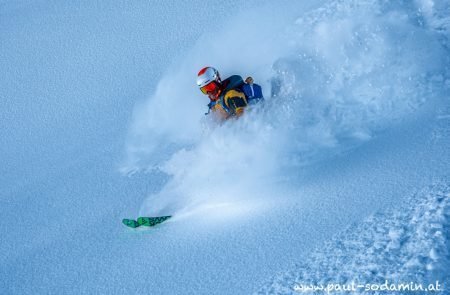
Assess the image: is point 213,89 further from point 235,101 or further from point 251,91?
point 251,91

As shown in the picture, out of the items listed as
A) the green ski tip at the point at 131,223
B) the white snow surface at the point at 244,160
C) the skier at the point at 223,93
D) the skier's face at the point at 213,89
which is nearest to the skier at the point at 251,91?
the skier at the point at 223,93

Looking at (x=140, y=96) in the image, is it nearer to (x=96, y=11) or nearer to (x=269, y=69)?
(x=269, y=69)

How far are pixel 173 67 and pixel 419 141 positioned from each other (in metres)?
5.67

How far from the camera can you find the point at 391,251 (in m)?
3.20

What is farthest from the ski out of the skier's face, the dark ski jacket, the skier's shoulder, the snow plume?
the skier's shoulder

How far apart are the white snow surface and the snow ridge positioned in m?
0.01

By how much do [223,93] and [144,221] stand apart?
2157mm

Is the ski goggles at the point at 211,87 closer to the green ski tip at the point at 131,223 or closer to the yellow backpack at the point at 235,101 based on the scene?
the yellow backpack at the point at 235,101

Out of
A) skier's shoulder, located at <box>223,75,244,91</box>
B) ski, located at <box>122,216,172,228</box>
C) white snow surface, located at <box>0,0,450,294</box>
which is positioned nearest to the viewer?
white snow surface, located at <box>0,0,450,294</box>

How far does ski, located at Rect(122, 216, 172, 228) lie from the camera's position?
4.88 metres

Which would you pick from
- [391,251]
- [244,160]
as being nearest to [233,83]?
[244,160]

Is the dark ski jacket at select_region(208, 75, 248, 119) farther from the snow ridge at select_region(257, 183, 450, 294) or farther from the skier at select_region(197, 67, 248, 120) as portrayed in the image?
the snow ridge at select_region(257, 183, 450, 294)

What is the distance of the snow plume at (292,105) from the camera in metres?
5.12

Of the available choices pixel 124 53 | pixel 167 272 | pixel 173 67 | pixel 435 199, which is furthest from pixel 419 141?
pixel 124 53
